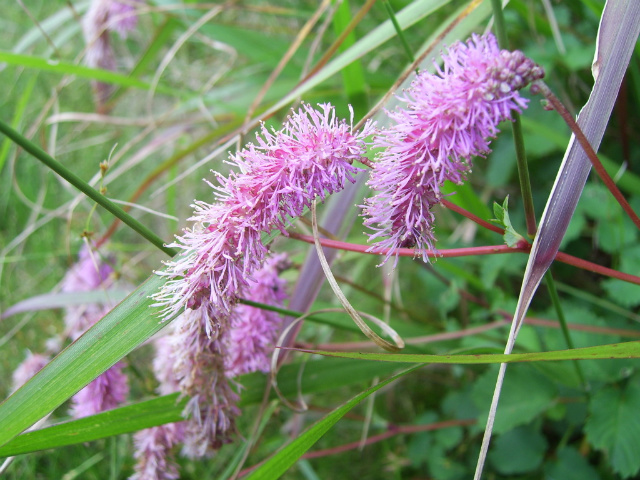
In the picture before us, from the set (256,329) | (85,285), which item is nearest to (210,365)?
(256,329)

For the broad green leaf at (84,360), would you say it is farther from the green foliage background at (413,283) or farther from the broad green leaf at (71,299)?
the broad green leaf at (71,299)

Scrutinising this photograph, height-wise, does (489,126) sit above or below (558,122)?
above

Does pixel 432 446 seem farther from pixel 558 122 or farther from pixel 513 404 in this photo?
pixel 558 122

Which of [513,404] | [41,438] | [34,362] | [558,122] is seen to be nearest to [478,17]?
[558,122]

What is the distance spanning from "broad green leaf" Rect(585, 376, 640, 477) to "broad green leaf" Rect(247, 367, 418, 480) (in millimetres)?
691

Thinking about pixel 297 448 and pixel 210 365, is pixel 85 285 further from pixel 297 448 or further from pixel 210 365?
pixel 297 448

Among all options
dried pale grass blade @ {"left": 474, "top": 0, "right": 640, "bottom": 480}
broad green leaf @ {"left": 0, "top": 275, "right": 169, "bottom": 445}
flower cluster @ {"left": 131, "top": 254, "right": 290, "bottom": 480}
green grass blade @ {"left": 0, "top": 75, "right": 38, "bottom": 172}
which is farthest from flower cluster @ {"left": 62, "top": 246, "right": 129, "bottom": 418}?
dried pale grass blade @ {"left": 474, "top": 0, "right": 640, "bottom": 480}

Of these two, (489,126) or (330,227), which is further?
(330,227)

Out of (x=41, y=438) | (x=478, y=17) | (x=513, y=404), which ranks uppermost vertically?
(x=478, y=17)

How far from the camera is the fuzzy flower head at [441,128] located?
0.63 meters

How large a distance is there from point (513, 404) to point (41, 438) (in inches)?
42.5

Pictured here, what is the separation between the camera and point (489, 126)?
0.64 metres

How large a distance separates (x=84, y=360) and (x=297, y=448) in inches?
14.9

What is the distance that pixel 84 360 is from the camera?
33.4 inches
